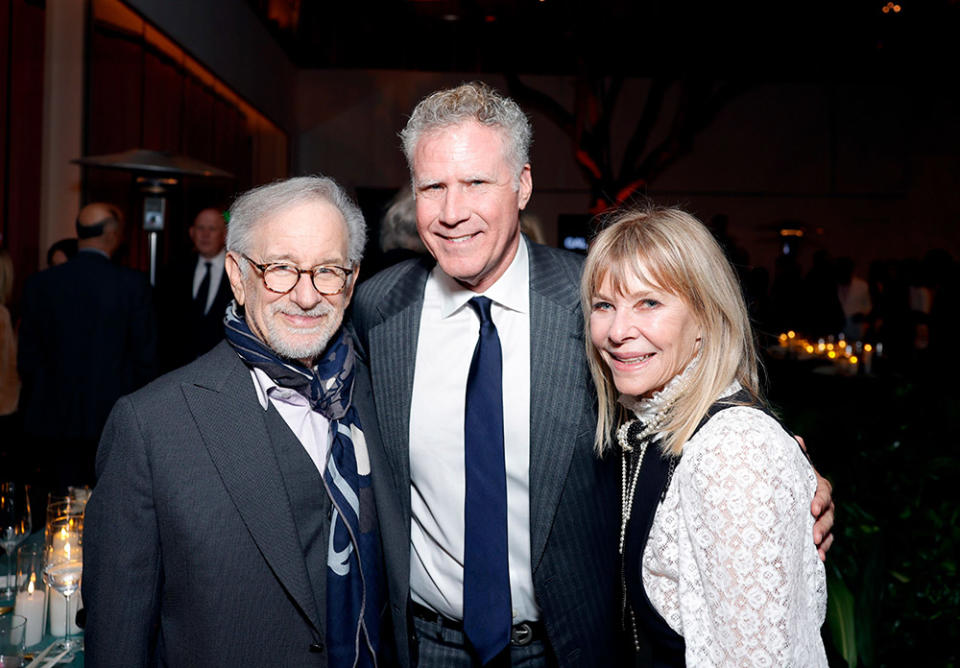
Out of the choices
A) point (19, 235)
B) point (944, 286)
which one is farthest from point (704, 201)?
point (19, 235)

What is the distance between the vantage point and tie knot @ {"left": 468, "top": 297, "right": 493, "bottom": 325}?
6.24 feet

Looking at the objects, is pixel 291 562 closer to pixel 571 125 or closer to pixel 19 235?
pixel 19 235

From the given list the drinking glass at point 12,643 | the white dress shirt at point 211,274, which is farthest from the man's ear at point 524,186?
the white dress shirt at point 211,274

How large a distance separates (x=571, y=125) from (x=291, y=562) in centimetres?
998

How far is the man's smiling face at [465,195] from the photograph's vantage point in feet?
6.03

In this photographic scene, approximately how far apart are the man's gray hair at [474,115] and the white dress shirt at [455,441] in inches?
11.1

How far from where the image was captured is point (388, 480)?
190 cm

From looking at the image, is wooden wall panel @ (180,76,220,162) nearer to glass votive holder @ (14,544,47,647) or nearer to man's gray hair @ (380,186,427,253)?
man's gray hair @ (380,186,427,253)

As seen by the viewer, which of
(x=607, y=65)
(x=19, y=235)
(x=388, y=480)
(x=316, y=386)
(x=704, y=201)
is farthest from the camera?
(x=704, y=201)

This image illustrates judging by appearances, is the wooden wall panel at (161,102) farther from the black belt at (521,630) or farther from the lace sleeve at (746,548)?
the lace sleeve at (746,548)

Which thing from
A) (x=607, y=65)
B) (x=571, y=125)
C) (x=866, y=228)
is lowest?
(x=866, y=228)

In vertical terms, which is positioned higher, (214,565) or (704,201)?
(704,201)

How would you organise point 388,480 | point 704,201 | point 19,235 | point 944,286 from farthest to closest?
1. point 704,201
2. point 944,286
3. point 19,235
4. point 388,480

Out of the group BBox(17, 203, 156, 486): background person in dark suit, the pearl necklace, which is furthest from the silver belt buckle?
BBox(17, 203, 156, 486): background person in dark suit
